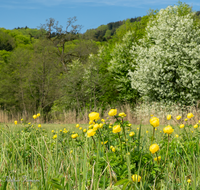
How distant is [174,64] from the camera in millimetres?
10883

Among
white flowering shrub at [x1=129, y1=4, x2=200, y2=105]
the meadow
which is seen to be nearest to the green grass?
the meadow

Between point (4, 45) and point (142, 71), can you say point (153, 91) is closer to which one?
point (142, 71)

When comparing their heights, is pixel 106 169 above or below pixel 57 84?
below

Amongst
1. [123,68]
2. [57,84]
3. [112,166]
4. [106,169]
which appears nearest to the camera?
[112,166]

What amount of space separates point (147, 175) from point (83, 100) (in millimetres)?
12235

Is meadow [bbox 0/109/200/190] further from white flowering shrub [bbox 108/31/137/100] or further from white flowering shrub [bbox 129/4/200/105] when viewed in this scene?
white flowering shrub [bbox 108/31/137/100]

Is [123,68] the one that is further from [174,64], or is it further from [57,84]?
[57,84]

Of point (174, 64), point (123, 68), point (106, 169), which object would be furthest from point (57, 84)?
point (106, 169)

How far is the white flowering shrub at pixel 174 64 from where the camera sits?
10133 mm

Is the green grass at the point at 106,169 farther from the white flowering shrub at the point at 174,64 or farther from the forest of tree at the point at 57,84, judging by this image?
the forest of tree at the point at 57,84

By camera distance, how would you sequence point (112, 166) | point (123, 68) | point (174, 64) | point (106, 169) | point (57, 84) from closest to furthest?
1. point (112, 166)
2. point (106, 169)
3. point (174, 64)
4. point (57, 84)
5. point (123, 68)

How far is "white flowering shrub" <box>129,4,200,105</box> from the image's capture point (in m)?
10.1

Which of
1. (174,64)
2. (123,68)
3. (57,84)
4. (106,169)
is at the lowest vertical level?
(106,169)

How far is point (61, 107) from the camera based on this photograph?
537 inches
